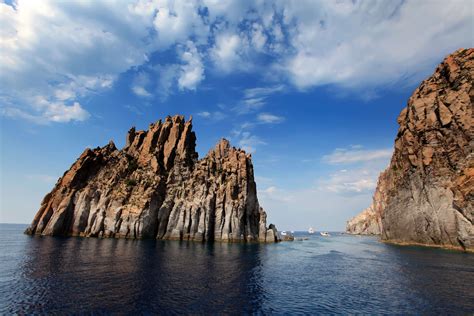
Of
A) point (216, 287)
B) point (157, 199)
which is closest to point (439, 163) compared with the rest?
point (216, 287)

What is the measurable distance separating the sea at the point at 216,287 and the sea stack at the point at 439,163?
→ 33.9 m

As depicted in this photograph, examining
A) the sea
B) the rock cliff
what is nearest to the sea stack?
the sea

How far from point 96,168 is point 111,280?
100 metres

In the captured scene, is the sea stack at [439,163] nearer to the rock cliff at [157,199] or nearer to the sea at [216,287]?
the sea at [216,287]

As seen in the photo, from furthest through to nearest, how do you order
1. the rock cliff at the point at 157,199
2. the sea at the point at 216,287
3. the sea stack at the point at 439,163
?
the rock cliff at the point at 157,199
the sea stack at the point at 439,163
the sea at the point at 216,287

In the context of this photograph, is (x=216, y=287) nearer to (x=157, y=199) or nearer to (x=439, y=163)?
(x=157, y=199)

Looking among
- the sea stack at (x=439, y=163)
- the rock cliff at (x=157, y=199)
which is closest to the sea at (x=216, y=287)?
the sea stack at (x=439, y=163)

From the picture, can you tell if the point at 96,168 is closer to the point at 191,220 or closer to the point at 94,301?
the point at 191,220

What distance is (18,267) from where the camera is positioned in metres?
46.4

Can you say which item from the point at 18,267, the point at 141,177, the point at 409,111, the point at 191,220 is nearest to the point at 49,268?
the point at 18,267

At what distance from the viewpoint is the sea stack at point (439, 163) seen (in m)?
86.1

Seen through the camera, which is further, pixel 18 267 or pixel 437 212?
pixel 437 212

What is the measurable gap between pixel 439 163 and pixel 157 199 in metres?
110

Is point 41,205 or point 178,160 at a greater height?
point 178,160
